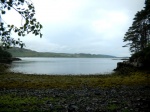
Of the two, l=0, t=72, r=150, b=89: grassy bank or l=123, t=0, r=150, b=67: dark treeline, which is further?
l=123, t=0, r=150, b=67: dark treeline

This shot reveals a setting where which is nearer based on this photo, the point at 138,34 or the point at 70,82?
the point at 70,82

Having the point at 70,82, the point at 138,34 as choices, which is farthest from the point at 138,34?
the point at 70,82

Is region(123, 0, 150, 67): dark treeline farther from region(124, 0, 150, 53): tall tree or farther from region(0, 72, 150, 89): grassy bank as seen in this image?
region(0, 72, 150, 89): grassy bank

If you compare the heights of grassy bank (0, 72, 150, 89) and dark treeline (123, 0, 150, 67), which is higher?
dark treeline (123, 0, 150, 67)

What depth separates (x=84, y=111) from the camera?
12836 mm

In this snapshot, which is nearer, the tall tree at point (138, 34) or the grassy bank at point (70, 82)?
the grassy bank at point (70, 82)

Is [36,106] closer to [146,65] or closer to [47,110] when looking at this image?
[47,110]

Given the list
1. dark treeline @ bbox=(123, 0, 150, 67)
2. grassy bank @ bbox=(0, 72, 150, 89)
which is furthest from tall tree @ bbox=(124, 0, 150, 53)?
grassy bank @ bbox=(0, 72, 150, 89)

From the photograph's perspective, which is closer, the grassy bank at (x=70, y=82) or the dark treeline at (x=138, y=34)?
the grassy bank at (x=70, y=82)

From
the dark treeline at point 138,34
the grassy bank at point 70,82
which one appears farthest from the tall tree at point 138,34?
the grassy bank at point 70,82

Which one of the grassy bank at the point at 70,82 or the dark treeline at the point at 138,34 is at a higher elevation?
the dark treeline at the point at 138,34

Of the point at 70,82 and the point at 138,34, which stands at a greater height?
the point at 138,34

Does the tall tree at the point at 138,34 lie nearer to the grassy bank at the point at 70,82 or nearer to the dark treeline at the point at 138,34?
the dark treeline at the point at 138,34

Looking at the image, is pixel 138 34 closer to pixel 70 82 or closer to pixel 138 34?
pixel 138 34
